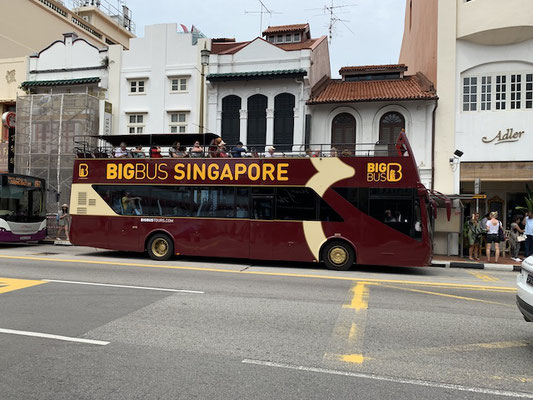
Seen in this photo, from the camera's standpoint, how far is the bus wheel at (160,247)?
12328 millimetres

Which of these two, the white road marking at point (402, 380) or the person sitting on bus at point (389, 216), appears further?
the person sitting on bus at point (389, 216)

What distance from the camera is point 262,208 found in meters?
11.6

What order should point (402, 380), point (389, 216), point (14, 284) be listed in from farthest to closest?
point (389, 216) → point (14, 284) → point (402, 380)

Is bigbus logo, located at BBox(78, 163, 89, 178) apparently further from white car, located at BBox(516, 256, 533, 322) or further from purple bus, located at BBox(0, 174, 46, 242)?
white car, located at BBox(516, 256, 533, 322)

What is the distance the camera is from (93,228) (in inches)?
511

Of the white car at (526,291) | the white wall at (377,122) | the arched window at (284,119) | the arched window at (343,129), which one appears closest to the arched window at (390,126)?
the white wall at (377,122)

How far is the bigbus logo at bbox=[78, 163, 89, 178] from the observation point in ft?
43.0

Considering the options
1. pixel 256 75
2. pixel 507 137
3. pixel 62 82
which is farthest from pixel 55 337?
pixel 62 82

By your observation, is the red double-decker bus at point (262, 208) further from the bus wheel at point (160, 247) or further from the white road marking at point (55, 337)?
the white road marking at point (55, 337)

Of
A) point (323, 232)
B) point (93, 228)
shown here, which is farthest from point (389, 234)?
point (93, 228)

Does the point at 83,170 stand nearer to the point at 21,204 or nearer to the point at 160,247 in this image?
the point at 160,247

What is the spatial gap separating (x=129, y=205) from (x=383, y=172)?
8.00m

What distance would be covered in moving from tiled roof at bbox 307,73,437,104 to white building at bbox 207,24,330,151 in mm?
991

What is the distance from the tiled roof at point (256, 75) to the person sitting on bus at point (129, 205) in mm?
9238
